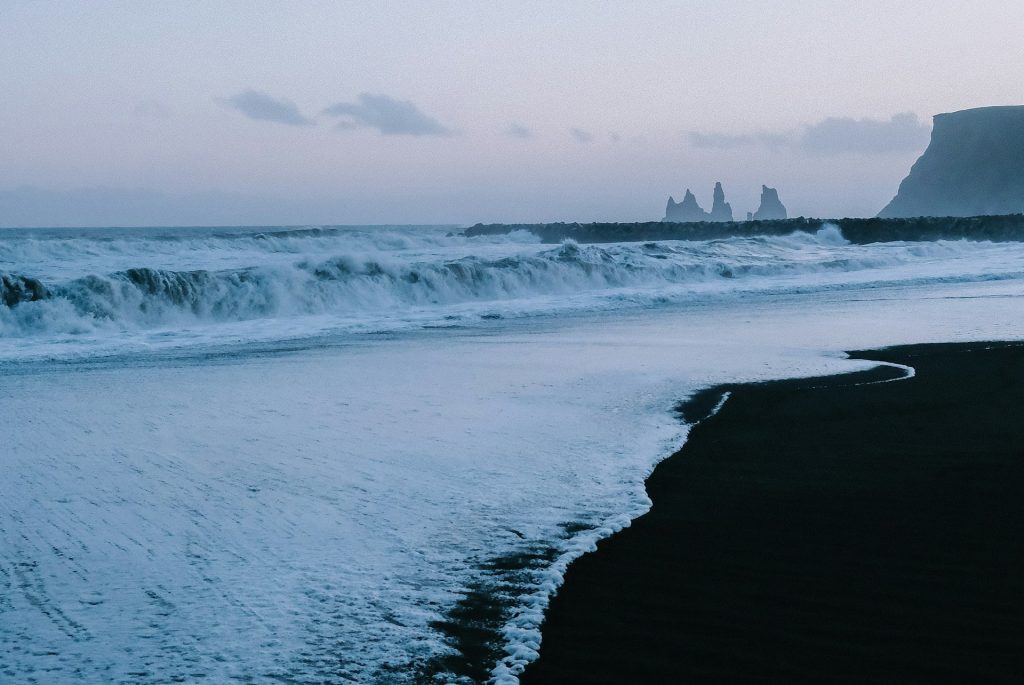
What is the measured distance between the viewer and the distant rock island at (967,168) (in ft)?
348

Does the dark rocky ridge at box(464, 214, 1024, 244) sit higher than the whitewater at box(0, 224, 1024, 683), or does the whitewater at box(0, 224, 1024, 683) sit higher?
the dark rocky ridge at box(464, 214, 1024, 244)

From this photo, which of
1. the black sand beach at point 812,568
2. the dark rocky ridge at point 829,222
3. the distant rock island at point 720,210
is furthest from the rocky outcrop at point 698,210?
the black sand beach at point 812,568

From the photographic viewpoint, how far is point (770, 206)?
129m

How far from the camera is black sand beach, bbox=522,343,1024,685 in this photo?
9.00 ft

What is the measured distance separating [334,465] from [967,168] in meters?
122

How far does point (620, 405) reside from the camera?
6957mm

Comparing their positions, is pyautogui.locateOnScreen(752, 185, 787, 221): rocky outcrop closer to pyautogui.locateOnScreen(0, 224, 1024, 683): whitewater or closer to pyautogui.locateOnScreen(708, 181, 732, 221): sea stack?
pyautogui.locateOnScreen(708, 181, 732, 221): sea stack

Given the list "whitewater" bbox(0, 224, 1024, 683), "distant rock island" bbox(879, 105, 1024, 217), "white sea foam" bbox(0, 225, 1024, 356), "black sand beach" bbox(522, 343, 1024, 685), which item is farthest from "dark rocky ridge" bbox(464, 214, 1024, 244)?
"distant rock island" bbox(879, 105, 1024, 217)

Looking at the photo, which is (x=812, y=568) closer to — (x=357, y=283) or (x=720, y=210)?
(x=357, y=283)

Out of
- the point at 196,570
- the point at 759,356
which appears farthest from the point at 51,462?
the point at 759,356

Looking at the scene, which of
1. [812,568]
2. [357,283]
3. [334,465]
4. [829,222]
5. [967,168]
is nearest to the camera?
[812,568]

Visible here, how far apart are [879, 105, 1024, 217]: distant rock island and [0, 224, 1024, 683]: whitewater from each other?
103 metres

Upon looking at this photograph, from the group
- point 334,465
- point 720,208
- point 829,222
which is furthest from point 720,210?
point 334,465

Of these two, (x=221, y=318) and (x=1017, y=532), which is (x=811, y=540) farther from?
(x=221, y=318)
